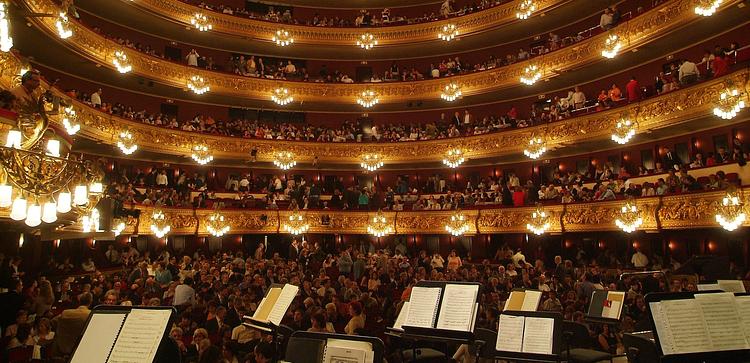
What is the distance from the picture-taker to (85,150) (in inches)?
829

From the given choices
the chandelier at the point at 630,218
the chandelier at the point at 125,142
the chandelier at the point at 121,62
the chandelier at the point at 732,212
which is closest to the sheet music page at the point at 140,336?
the chandelier at the point at 732,212

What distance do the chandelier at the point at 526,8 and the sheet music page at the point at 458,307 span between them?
21431 mm

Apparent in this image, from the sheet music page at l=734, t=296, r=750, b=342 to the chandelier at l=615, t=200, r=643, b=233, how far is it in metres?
13.6

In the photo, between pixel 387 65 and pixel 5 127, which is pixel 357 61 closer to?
pixel 387 65

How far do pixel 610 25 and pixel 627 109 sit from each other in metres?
3.71

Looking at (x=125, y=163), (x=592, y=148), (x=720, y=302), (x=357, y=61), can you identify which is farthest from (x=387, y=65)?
(x=720, y=302)

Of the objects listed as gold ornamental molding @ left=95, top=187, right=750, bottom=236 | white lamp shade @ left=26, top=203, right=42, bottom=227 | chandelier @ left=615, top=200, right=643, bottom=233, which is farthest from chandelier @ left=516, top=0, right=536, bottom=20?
white lamp shade @ left=26, top=203, right=42, bottom=227

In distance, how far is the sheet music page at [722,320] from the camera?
4.05 metres

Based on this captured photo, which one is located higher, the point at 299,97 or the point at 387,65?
the point at 387,65

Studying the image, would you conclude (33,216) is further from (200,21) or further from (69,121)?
(200,21)

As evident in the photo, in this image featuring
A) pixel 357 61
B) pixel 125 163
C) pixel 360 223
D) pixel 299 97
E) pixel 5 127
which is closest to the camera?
pixel 5 127

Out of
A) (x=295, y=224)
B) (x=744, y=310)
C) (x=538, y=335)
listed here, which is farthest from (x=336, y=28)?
(x=744, y=310)

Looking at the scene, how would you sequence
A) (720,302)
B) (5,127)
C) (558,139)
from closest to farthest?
(720,302), (5,127), (558,139)

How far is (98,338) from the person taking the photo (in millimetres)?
3904
